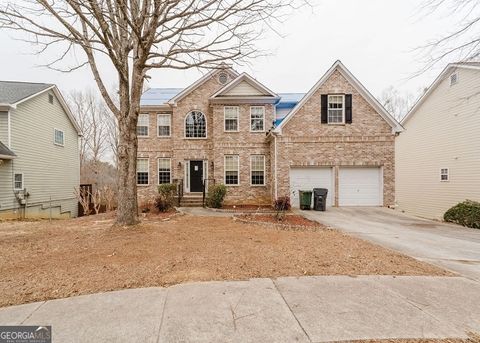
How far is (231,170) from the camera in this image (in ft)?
47.8

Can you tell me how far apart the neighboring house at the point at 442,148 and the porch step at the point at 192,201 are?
13301mm

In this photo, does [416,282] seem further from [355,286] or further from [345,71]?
[345,71]

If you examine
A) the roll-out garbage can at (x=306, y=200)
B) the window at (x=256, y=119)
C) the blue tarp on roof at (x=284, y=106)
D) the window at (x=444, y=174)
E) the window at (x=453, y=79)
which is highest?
the window at (x=453, y=79)

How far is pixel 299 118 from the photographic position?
42.3 feet

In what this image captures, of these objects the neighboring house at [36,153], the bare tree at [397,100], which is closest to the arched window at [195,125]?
the neighboring house at [36,153]

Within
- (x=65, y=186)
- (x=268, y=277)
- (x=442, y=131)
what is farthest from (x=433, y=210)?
(x=65, y=186)

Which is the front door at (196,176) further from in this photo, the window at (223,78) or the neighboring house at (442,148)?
the neighboring house at (442,148)

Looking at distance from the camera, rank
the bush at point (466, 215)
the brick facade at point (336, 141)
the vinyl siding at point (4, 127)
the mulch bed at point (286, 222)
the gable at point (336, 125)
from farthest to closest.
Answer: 1. the gable at point (336, 125)
2. the brick facade at point (336, 141)
3. the vinyl siding at point (4, 127)
4. the bush at point (466, 215)
5. the mulch bed at point (286, 222)

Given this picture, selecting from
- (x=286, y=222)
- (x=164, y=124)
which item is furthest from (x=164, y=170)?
(x=286, y=222)

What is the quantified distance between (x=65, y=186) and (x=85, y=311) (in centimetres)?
1732

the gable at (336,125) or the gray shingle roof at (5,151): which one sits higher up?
the gable at (336,125)

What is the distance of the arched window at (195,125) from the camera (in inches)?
603

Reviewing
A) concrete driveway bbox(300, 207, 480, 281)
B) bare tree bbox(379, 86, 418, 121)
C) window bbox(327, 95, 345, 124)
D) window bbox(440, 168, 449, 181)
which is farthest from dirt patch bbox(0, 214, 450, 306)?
bare tree bbox(379, 86, 418, 121)

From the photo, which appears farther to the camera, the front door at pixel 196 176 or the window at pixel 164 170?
the window at pixel 164 170
